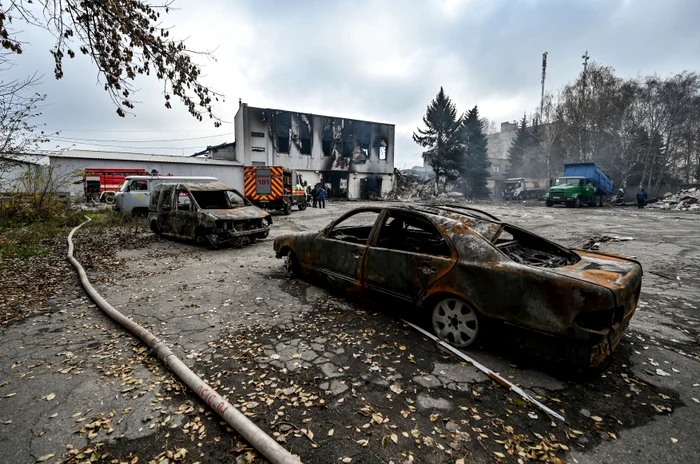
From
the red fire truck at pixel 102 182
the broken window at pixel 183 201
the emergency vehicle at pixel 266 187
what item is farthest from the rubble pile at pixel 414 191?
the broken window at pixel 183 201

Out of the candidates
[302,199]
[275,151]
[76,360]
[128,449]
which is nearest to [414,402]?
[128,449]

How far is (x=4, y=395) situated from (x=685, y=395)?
17.9ft

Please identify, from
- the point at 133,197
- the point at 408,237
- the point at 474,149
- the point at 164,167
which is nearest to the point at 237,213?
the point at 408,237

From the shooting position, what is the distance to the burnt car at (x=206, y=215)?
8.01 meters

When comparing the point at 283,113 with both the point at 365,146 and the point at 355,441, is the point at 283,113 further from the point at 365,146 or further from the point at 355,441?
the point at 355,441

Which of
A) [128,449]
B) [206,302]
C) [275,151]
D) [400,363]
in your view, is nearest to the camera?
[128,449]

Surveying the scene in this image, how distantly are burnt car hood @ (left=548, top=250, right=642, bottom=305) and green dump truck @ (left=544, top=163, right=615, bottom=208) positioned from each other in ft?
78.9

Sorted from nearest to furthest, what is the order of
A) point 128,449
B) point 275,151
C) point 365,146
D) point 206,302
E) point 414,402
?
point 128,449, point 414,402, point 206,302, point 275,151, point 365,146

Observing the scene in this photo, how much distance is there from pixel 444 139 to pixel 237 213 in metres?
34.7

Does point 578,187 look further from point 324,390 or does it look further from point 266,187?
point 324,390

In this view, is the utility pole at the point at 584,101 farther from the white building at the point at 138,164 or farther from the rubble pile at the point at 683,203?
the white building at the point at 138,164

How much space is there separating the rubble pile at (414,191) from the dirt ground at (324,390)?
107 ft

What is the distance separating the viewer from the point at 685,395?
2674 mm

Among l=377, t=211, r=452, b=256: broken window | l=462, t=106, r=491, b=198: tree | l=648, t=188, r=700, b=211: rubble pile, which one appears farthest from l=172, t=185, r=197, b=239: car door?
l=462, t=106, r=491, b=198: tree
